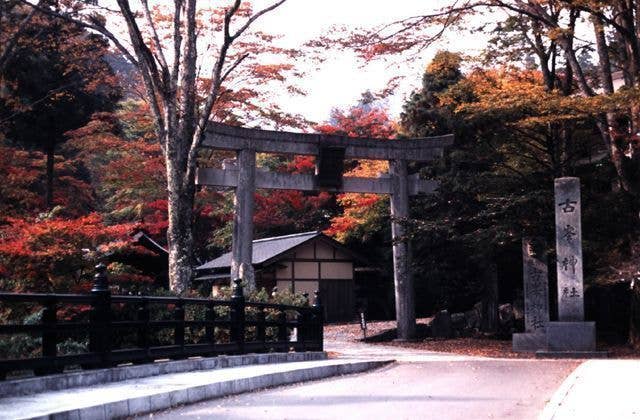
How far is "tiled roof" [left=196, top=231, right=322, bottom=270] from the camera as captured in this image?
37.5m

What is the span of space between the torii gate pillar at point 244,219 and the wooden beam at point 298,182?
0.88 ft

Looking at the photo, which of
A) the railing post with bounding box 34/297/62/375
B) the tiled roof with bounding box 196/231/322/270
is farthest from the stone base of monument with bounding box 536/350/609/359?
the tiled roof with bounding box 196/231/322/270

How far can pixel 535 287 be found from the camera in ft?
76.8

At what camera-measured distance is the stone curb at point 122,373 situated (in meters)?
8.91

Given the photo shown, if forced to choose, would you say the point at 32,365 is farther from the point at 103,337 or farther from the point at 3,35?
the point at 3,35

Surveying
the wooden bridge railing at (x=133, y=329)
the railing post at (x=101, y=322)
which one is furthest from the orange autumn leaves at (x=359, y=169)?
the railing post at (x=101, y=322)

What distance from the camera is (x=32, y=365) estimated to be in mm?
9219

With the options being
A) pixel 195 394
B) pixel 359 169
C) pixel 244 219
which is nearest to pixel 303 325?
pixel 244 219

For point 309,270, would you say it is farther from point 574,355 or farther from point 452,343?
point 574,355

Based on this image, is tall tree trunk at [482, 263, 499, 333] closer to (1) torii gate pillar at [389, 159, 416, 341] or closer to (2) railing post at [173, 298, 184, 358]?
(1) torii gate pillar at [389, 159, 416, 341]

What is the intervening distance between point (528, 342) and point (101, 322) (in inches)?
584

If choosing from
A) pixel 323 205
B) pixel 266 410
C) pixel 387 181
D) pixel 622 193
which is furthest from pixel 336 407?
pixel 323 205

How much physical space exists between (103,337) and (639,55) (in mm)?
16502

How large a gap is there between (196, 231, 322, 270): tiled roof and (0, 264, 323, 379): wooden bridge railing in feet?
59.5
